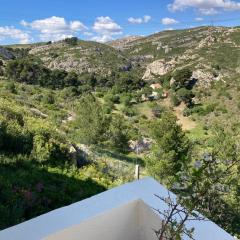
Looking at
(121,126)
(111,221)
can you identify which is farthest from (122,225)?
(121,126)

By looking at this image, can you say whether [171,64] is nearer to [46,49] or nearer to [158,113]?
[158,113]

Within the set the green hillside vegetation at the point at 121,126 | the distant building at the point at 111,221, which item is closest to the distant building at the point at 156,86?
the green hillside vegetation at the point at 121,126

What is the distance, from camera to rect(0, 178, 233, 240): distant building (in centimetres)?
201

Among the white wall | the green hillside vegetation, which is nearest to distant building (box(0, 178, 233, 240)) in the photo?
the white wall

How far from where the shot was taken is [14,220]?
645 cm

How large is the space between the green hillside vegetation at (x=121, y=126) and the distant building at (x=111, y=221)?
172 millimetres

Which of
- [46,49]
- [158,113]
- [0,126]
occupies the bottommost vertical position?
[158,113]

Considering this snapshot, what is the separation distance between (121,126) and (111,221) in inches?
928

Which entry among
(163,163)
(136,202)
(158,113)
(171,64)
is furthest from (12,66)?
(136,202)

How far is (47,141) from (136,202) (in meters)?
9.51

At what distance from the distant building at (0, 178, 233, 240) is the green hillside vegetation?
6.8 inches

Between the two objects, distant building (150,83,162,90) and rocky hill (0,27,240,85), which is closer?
Answer: distant building (150,83,162,90)

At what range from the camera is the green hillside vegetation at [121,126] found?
6842 mm

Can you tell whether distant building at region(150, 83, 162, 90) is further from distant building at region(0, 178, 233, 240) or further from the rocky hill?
distant building at region(0, 178, 233, 240)
